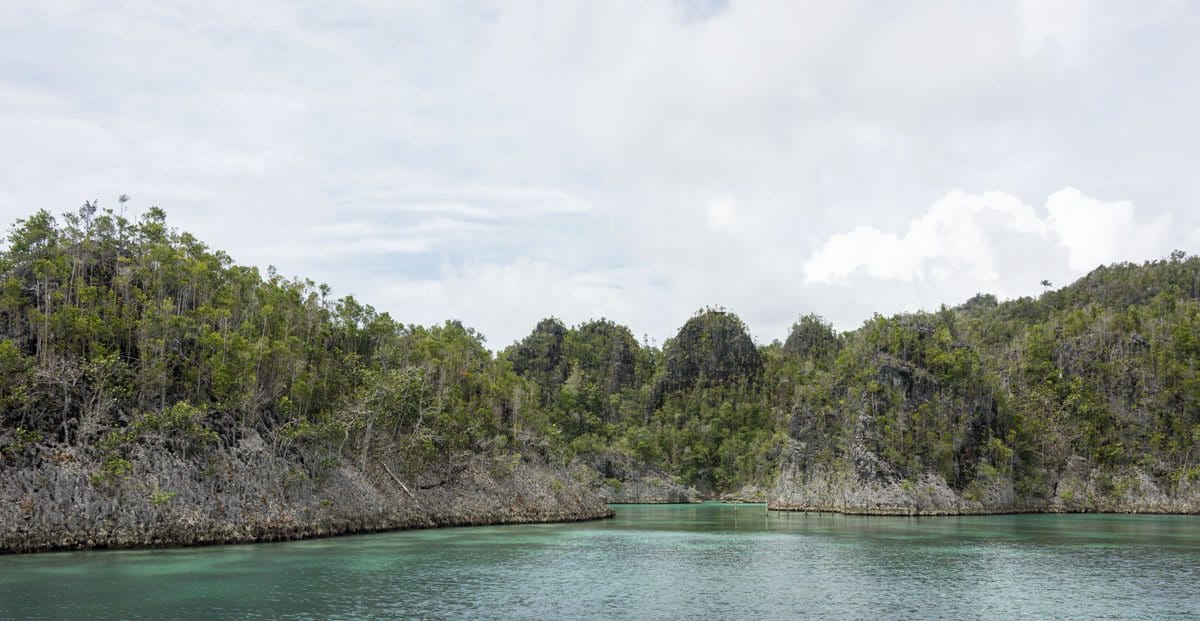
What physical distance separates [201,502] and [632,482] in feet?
318

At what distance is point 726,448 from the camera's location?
146625mm

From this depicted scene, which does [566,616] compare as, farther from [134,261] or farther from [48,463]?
[134,261]

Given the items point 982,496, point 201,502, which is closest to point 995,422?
point 982,496

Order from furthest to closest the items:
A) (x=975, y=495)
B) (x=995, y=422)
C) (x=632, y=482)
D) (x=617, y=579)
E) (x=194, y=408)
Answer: (x=632, y=482) → (x=995, y=422) → (x=975, y=495) → (x=194, y=408) → (x=617, y=579)

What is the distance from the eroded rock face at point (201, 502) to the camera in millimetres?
40656

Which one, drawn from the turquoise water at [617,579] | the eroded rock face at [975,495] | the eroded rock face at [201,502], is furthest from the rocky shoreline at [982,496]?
the eroded rock face at [201,502]

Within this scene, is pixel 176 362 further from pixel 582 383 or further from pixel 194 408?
pixel 582 383

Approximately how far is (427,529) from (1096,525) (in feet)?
189

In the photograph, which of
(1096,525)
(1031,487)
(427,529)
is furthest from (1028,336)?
(427,529)

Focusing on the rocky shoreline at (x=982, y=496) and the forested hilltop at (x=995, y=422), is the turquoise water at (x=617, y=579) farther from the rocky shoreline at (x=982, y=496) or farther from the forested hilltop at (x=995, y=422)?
the forested hilltop at (x=995, y=422)

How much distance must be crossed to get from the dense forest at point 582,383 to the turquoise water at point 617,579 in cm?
1076

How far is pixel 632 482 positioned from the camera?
137125 mm

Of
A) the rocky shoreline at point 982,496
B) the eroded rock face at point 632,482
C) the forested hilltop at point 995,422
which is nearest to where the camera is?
the rocky shoreline at point 982,496

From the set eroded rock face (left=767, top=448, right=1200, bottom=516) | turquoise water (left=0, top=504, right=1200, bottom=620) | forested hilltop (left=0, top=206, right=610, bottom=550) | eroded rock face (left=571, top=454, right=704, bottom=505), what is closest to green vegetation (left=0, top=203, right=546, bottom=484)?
forested hilltop (left=0, top=206, right=610, bottom=550)
